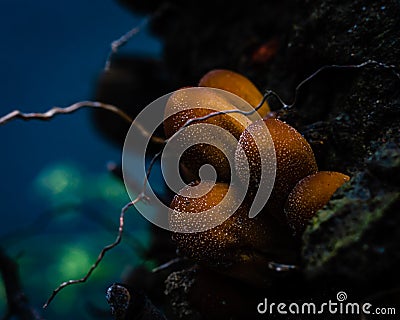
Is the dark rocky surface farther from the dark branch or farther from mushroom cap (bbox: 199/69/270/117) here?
the dark branch

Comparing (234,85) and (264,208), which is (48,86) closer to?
(234,85)

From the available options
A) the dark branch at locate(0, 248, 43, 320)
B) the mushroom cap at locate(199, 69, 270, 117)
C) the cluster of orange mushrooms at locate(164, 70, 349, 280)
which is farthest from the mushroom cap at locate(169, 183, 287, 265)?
the dark branch at locate(0, 248, 43, 320)

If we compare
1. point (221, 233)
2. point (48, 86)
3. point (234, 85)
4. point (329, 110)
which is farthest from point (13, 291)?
point (48, 86)

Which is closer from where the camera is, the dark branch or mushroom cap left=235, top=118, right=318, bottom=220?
mushroom cap left=235, top=118, right=318, bottom=220

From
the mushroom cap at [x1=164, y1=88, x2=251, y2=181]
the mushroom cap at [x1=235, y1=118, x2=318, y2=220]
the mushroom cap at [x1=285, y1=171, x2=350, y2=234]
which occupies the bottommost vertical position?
the mushroom cap at [x1=285, y1=171, x2=350, y2=234]

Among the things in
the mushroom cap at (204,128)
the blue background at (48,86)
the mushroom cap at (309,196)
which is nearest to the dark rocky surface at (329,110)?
the mushroom cap at (309,196)

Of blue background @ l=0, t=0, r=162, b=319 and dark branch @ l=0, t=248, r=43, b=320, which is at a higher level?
blue background @ l=0, t=0, r=162, b=319

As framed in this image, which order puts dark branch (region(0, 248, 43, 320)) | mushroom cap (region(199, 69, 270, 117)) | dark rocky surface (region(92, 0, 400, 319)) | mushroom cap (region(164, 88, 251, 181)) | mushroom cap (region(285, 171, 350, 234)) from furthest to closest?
dark branch (region(0, 248, 43, 320)) < mushroom cap (region(199, 69, 270, 117)) < mushroom cap (region(164, 88, 251, 181)) < mushroom cap (region(285, 171, 350, 234)) < dark rocky surface (region(92, 0, 400, 319))
